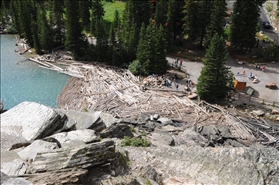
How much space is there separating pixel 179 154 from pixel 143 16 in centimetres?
3872

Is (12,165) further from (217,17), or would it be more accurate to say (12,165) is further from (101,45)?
(217,17)

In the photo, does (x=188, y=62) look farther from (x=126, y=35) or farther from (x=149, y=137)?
(x=149, y=137)

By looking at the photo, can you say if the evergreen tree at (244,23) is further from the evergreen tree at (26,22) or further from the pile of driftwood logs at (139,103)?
the evergreen tree at (26,22)

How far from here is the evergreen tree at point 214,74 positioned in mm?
31952

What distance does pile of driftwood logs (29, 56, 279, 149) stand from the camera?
92.0ft

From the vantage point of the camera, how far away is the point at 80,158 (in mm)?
12344

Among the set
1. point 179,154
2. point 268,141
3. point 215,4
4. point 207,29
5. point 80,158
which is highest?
point 215,4

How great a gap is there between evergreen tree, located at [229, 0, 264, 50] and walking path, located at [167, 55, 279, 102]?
Result: 3262 mm

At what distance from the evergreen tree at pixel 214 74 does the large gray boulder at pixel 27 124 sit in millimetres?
20304

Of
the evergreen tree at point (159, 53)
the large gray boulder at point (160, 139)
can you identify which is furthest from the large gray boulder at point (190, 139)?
the evergreen tree at point (159, 53)

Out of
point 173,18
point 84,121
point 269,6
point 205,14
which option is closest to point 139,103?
point 84,121

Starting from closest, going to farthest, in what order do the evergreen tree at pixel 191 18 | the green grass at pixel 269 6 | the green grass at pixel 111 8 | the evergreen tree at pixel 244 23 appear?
the evergreen tree at pixel 244 23
the evergreen tree at pixel 191 18
the green grass at pixel 269 6
the green grass at pixel 111 8

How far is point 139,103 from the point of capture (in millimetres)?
32469

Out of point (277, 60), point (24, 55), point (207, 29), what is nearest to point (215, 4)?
point (207, 29)
